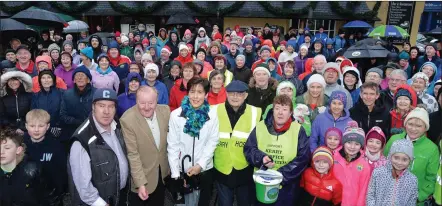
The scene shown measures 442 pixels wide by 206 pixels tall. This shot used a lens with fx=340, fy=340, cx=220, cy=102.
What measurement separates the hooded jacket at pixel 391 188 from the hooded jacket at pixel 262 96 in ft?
6.32

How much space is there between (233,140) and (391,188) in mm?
1626

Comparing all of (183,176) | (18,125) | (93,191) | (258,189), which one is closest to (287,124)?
(258,189)

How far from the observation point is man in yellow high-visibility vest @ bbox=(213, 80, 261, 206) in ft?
12.3

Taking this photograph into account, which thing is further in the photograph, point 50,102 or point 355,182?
point 50,102

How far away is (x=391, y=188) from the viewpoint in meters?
3.25

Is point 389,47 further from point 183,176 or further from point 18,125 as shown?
point 18,125

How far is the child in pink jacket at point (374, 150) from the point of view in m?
3.47

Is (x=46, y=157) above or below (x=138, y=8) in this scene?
below

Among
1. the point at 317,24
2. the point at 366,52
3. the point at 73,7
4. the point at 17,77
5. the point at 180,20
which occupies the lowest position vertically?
the point at 17,77

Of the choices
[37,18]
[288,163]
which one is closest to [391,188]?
[288,163]

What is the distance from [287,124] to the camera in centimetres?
354

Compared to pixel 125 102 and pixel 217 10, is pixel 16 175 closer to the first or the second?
pixel 125 102

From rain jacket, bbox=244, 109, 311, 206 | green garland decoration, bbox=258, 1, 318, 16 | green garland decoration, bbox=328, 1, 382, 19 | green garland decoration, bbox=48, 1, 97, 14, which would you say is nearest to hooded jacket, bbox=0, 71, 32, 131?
rain jacket, bbox=244, 109, 311, 206

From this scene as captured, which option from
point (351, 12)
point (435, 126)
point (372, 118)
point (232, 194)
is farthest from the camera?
point (351, 12)
